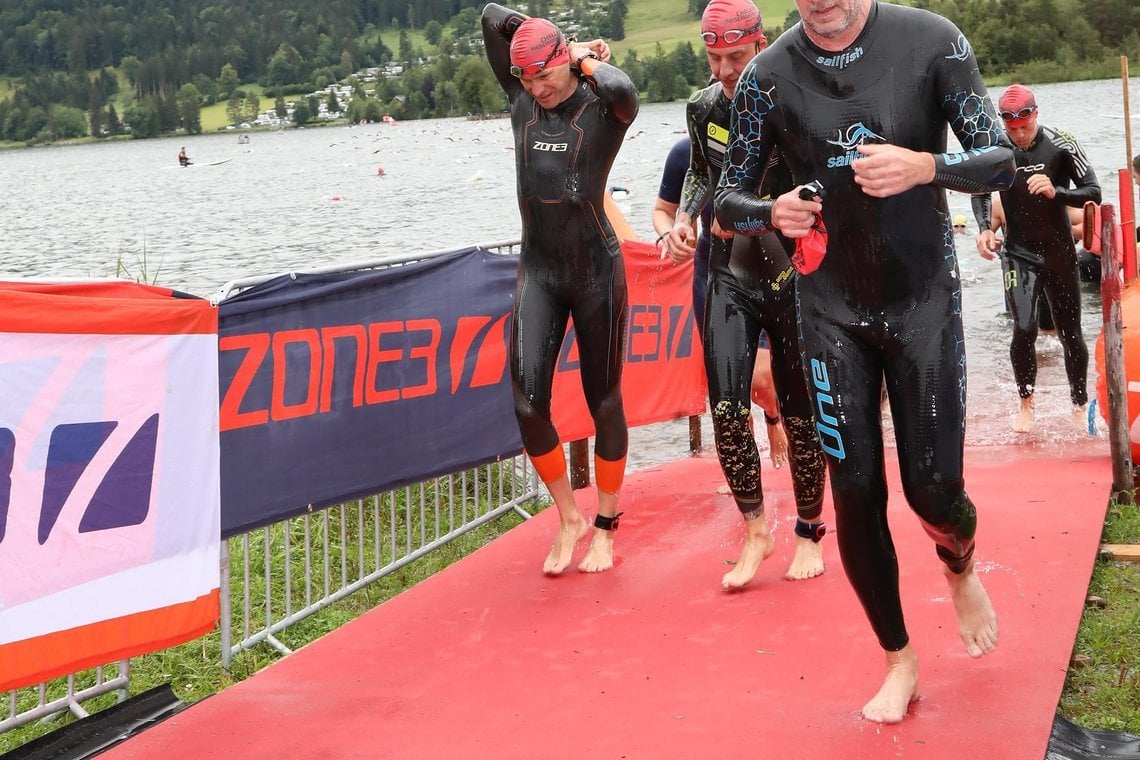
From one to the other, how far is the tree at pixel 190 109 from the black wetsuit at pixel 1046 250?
167812 mm

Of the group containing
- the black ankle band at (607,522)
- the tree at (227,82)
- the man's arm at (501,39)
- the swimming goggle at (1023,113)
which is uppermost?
the tree at (227,82)

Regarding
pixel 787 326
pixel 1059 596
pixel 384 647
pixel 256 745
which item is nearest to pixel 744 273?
pixel 787 326

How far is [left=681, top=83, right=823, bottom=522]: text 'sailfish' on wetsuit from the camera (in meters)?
5.37

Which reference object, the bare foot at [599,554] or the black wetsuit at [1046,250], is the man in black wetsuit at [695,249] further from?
the black wetsuit at [1046,250]

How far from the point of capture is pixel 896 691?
3.89 metres

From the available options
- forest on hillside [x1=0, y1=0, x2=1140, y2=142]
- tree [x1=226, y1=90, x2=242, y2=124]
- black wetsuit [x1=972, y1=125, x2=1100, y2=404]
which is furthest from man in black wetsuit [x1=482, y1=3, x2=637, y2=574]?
tree [x1=226, y1=90, x2=242, y2=124]

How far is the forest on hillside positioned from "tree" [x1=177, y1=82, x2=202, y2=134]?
0.19m

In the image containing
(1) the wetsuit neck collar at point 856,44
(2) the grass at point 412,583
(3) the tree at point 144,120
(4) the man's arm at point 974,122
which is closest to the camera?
(4) the man's arm at point 974,122

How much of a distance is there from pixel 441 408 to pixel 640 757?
299 cm

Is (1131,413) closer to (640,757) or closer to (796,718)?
(796,718)

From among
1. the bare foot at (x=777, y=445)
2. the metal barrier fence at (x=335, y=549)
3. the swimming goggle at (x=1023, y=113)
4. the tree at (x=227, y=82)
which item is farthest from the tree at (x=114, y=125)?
the bare foot at (x=777, y=445)

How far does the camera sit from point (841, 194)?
3693 mm

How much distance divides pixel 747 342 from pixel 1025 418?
4.14 meters

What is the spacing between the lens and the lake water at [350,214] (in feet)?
46.0
